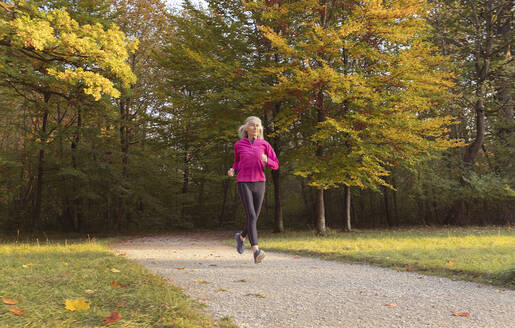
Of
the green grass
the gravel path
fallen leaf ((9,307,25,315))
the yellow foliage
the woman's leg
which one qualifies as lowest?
the green grass

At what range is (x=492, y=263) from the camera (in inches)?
210

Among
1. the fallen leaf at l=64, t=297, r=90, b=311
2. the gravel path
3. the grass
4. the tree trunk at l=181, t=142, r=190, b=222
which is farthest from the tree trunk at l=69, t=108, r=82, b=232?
the fallen leaf at l=64, t=297, r=90, b=311

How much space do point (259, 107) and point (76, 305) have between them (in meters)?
9.99

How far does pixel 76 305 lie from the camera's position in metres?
2.84

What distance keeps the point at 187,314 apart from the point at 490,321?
258cm

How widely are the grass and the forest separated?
4.26m

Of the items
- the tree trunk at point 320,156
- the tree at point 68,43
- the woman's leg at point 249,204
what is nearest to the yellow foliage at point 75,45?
the tree at point 68,43

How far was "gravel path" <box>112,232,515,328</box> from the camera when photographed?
293 centimetres

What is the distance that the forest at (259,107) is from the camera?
10609 millimetres

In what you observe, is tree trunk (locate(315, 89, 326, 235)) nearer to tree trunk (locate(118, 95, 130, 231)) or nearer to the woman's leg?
the woman's leg

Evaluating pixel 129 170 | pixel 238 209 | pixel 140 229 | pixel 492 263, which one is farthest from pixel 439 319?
pixel 238 209

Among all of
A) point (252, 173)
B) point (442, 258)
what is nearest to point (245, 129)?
point (252, 173)

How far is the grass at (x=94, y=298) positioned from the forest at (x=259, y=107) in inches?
168

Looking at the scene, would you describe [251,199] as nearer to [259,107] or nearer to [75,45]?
[75,45]
